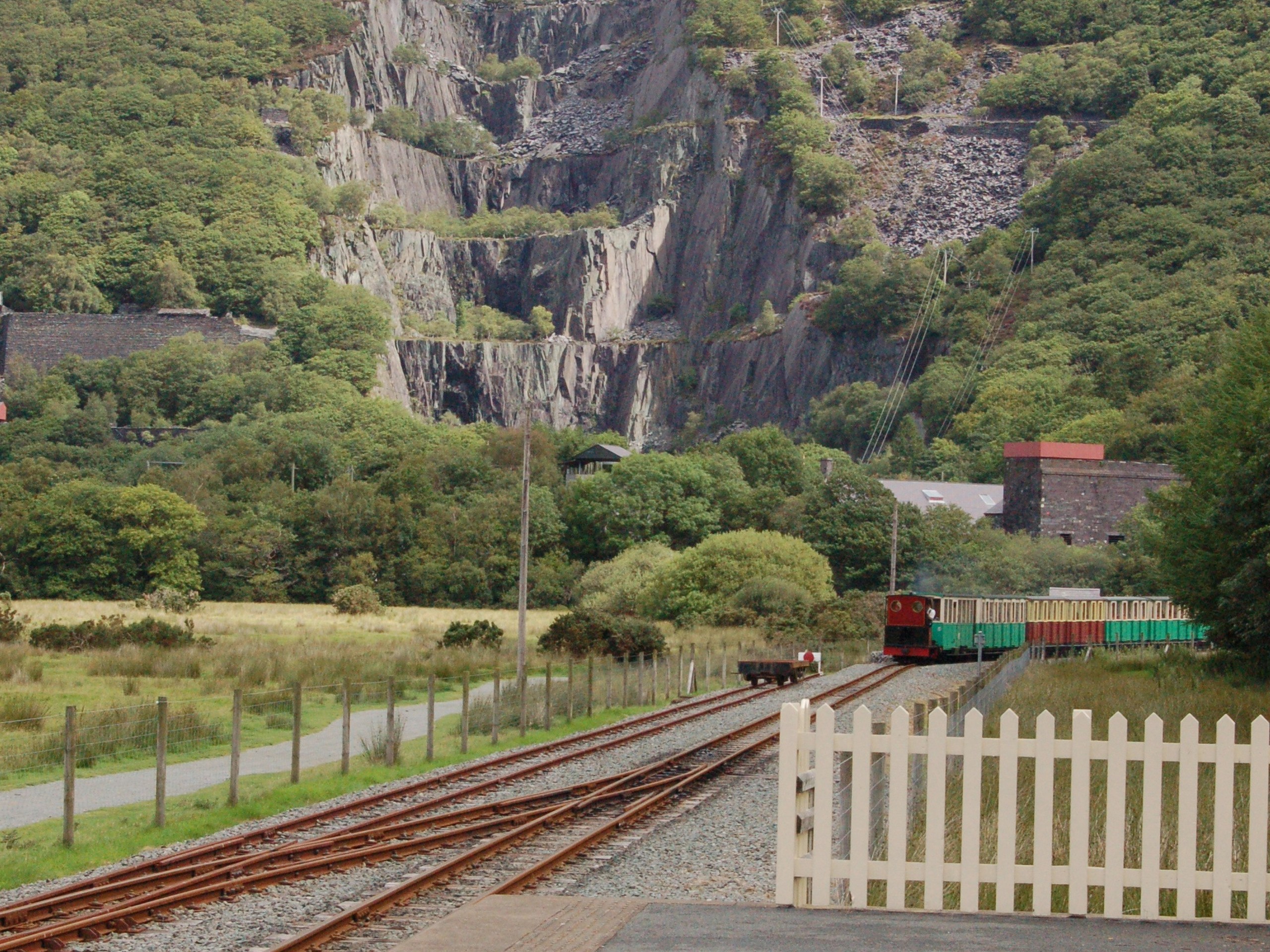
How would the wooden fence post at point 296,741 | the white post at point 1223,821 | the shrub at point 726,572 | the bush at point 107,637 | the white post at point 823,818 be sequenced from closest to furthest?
the white post at point 1223,821
the white post at point 823,818
the wooden fence post at point 296,741
the bush at point 107,637
the shrub at point 726,572

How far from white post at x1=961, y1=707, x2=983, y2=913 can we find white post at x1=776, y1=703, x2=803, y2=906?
1042mm

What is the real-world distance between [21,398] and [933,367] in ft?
238

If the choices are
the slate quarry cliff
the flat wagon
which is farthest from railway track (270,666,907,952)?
the slate quarry cliff

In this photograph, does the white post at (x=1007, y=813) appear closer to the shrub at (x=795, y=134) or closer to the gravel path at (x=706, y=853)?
the gravel path at (x=706, y=853)

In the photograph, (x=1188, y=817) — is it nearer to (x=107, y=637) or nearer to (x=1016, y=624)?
(x=107, y=637)

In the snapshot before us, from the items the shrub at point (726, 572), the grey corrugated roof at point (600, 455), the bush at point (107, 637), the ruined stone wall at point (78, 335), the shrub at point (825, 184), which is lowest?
Result: the bush at point (107, 637)

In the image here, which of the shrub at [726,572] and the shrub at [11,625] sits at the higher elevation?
the shrub at [726,572]

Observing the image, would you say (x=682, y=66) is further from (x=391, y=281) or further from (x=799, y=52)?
(x=391, y=281)

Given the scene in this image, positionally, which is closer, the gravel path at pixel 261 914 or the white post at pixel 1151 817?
the white post at pixel 1151 817

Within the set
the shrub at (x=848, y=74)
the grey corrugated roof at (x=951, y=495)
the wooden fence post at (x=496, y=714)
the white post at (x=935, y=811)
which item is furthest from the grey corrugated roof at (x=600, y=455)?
the white post at (x=935, y=811)

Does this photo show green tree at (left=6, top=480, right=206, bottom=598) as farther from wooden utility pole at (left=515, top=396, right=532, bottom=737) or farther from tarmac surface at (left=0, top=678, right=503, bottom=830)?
tarmac surface at (left=0, top=678, right=503, bottom=830)

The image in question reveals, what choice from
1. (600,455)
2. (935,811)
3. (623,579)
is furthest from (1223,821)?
(600,455)

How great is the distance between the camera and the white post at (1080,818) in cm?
1049

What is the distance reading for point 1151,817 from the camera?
10586mm
